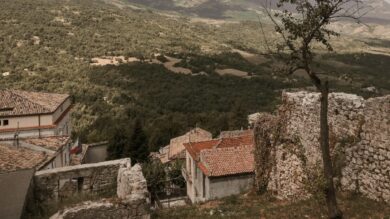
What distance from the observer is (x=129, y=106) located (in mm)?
56969

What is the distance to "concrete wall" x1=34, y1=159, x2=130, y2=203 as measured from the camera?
1057cm

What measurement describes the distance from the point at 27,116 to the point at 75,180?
22438 millimetres

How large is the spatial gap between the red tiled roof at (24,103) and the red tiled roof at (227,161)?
45.8ft

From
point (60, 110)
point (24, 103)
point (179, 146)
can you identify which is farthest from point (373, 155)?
point (179, 146)

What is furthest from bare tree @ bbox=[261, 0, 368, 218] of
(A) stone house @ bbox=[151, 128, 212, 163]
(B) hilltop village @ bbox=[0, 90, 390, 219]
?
(A) stone house @ bbox=[151, 128, 212, 163]

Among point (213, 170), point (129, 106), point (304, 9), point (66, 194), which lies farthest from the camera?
point (129, 106)

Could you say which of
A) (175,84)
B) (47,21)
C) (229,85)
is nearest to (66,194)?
(175,84)

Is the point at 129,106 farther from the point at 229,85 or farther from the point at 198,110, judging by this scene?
the point at 229,85

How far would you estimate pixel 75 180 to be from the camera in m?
10.8

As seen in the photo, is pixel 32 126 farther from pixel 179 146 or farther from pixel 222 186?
pixel 222 186

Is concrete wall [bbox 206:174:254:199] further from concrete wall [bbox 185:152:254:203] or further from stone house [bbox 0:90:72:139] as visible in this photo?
stone house [bbox 0:90:72:139]

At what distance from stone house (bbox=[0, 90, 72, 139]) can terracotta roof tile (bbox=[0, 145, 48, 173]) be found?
13627mm

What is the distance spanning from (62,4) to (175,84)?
177 ft

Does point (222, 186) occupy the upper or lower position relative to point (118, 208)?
lower
